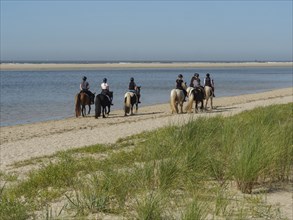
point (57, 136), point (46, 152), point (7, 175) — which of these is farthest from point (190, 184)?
point (57, 136)

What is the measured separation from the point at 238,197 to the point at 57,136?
33.2 ft

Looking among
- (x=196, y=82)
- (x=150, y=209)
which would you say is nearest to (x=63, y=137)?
(x=196, y=82)

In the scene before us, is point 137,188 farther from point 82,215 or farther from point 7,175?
point 7,175

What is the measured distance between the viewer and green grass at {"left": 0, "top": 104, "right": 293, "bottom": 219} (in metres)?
5.73

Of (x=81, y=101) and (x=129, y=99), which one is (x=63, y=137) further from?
(x=81, y=101)

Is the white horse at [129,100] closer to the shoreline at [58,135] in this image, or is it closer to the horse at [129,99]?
the horse at [129,99]

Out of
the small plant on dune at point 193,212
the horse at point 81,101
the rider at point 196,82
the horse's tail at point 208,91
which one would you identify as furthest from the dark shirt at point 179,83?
the small plant on dune at point 193,212

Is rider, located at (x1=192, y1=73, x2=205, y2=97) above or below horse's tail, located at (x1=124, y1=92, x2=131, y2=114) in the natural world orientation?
above

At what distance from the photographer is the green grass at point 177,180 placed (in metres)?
5.73

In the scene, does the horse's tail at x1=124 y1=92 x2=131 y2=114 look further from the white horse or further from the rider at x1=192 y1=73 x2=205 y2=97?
the rider at x1=192 y1=73 x2=205 y2=97

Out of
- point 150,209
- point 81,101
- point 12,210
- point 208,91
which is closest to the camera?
point 150,209

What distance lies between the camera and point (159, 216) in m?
5.23

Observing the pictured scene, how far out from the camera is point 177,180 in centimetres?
688

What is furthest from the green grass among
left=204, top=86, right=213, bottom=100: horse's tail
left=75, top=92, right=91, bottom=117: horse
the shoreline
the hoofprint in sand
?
left=204, top=86, right=213, bottom=100: horse's tail
